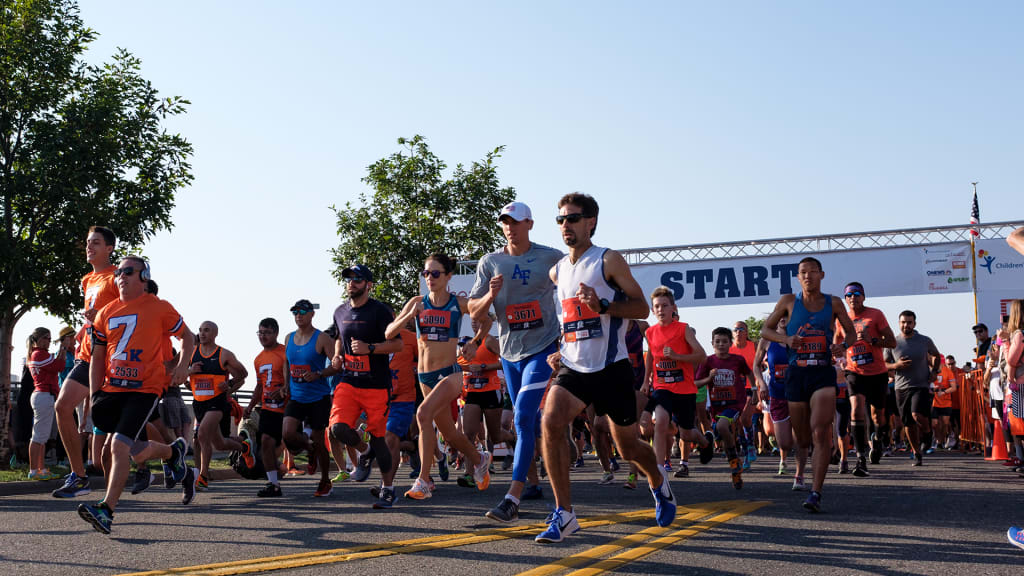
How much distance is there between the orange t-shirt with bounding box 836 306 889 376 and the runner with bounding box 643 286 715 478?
2.06 m

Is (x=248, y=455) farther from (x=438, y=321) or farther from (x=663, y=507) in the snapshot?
(x=663, y=507)

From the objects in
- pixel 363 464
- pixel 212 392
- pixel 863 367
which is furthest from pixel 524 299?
pixel 863 367

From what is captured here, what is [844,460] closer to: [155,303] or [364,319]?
[364,319]

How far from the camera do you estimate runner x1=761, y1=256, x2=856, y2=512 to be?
8406mm

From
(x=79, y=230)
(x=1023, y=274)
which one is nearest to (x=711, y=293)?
(x=1023, y=274)

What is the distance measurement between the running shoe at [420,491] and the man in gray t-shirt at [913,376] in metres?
8.49

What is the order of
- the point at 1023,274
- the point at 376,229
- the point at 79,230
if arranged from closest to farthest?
the point at 79,230 → the point at 1023,274 → the point at 376,229

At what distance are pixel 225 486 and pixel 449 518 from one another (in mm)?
6148

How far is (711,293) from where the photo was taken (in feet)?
80.7

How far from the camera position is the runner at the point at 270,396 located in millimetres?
10523

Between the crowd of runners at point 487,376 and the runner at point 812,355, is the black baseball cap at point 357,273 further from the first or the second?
the runner at point 812,355

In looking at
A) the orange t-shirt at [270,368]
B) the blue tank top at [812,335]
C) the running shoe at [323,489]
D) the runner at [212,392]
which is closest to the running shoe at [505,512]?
the blue tank top at [812,335]

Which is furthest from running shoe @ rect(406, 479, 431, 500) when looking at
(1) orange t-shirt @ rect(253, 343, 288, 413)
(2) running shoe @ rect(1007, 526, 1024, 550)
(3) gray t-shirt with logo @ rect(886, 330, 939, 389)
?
(3) gray t-shirt with logo @ rect(886, 330, 939, 389)

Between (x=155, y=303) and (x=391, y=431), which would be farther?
(x=391, y=431)
